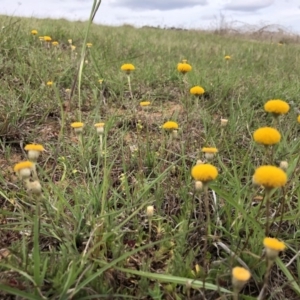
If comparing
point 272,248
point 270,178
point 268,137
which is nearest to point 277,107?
point 268,137

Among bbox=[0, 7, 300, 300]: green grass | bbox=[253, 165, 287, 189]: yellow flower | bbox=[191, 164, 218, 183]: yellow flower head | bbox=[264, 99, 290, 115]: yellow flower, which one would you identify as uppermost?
bbox=[264, 99, 290, 115]: yellow flower

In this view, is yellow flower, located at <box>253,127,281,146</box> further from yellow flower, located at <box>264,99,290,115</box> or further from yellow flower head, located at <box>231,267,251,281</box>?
yellow flower head, located at <box>231,267,251,281</box>

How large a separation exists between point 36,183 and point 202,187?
1.53ft

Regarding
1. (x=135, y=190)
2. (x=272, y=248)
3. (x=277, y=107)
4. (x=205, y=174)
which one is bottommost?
(x=135, y=190)

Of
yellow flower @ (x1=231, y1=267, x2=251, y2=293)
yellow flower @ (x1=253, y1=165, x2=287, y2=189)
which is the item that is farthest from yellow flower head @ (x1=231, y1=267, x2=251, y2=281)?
yellow flower @ (x1=253, y1=165, x2=287, y2=189)

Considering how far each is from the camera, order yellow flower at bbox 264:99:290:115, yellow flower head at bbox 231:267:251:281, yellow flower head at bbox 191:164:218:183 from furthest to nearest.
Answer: yellow flower at bbox 264:99:290:115 < yellow flower head at bbox 191:164:218:183 < yellow flower head at bbox 231:267:251:281

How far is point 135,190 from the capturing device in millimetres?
1611

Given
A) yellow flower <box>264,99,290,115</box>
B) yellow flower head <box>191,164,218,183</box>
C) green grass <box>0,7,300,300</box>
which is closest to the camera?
yellow flower head <box>191,164,218,183</box>

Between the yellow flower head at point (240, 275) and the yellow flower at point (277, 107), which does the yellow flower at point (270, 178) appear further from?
the yellow flower at point (277, 107)

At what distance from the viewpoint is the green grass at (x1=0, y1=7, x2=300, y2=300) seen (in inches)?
47.3

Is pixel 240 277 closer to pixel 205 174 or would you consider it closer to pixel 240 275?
pixel 240 275

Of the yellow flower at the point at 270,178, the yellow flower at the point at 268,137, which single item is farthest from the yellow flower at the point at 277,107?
the yellow flower at the point at 270,178

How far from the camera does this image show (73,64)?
3.10 metres

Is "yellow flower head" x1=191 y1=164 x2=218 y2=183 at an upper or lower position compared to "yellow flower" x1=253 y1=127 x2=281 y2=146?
lower
